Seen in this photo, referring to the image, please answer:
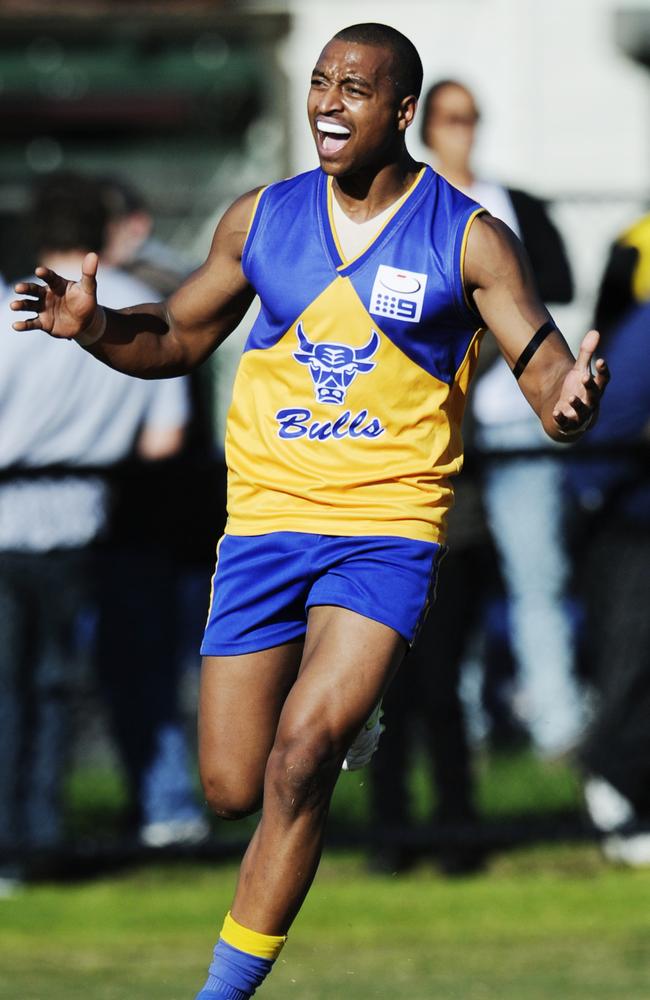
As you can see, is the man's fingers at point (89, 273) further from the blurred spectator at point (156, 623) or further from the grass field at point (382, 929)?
the blurred spectator at point (156, 623)

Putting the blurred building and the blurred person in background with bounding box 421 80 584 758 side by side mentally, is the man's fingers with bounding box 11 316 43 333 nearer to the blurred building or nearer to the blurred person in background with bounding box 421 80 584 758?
the blurred person in background with bounding box 421 80 584 758

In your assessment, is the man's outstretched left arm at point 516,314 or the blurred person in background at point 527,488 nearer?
the man's outstretched left arm at point 516,314

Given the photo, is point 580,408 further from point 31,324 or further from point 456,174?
point 456,174

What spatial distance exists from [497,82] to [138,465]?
8.73 m

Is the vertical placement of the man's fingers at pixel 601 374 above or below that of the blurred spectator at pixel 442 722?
above

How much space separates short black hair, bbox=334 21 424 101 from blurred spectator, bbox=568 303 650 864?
2.84 m

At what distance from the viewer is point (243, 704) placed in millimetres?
4941

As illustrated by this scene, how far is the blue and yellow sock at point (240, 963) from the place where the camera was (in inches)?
181

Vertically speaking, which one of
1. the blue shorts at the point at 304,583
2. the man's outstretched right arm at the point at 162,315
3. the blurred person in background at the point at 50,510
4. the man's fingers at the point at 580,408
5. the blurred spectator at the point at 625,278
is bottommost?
the blurred person in background at the point at 50,510

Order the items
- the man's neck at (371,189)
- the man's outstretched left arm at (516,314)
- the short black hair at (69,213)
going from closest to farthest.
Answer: the man's outstretched left arm at (516,314), the man's neck at (371,189), the short black hair at (69,213)

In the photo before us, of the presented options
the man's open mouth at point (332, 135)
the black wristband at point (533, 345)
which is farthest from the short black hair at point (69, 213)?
the black wristband at point (533, 345)

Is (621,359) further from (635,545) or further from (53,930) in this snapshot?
(53,930)

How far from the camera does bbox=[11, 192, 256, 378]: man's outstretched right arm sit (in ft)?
16.1

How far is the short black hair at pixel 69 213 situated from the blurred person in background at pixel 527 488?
1352 millimetres
